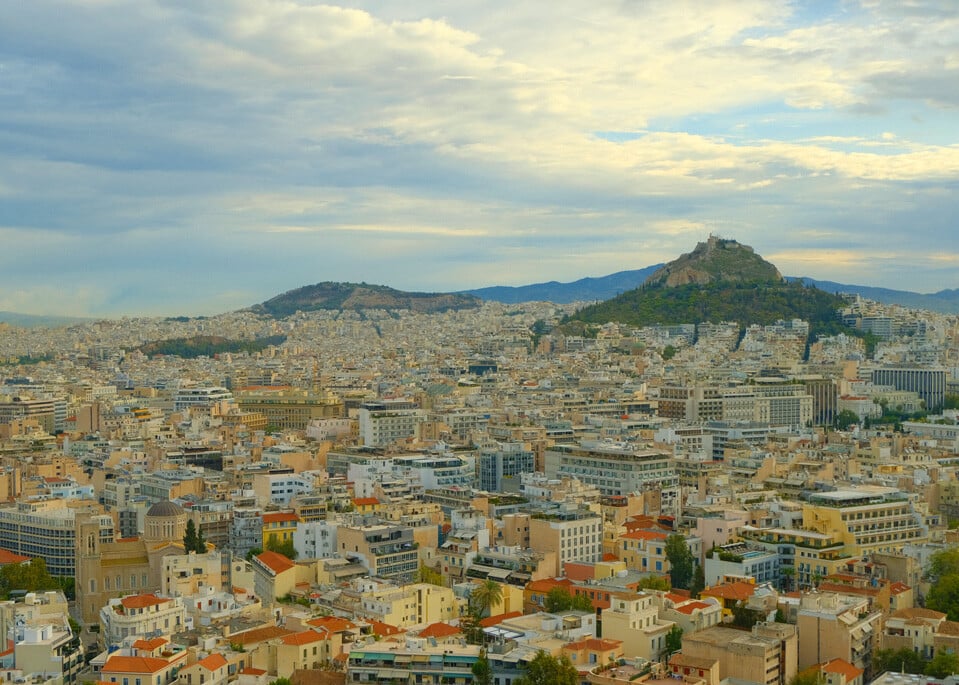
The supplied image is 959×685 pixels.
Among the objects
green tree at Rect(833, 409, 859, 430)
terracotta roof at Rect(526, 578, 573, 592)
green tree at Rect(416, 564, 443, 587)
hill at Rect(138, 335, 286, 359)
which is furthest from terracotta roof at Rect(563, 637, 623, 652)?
A: hill at Rect(138, 335, 286, 359)

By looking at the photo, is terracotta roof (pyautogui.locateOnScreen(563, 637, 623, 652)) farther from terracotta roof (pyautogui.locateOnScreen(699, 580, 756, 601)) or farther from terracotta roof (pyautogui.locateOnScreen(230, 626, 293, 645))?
terracotta roof (pyautogui.locateOnScreen(230, 626, 293, 645))

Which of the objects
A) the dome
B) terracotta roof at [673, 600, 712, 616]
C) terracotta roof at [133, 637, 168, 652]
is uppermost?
the dome

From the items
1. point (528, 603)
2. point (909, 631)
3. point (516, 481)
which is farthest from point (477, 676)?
point (516, 481)

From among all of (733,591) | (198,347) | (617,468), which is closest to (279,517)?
(617,468)

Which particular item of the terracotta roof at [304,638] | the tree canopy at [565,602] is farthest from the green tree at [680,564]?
the terracotta roof at [304,638]

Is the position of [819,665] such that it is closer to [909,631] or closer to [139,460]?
[909,631]

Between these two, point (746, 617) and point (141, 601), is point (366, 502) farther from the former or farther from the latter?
point (746, 617)
